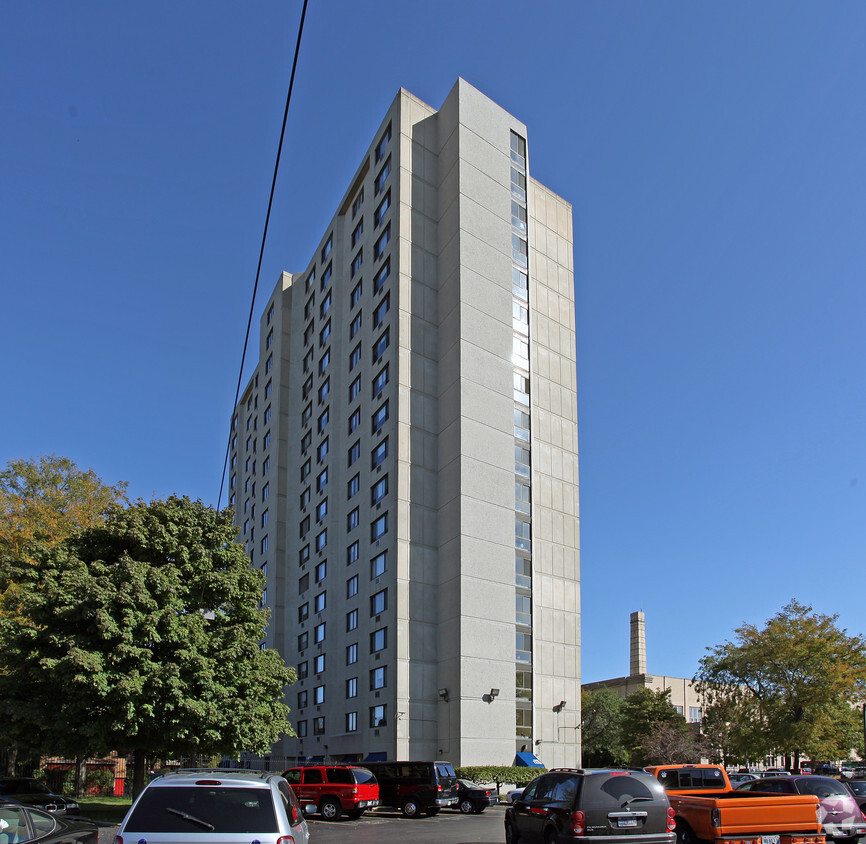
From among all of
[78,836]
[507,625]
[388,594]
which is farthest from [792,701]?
[78,836]

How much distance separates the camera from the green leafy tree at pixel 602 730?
7694cm

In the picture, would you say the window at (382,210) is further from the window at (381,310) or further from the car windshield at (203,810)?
the car windshield at (203,810)

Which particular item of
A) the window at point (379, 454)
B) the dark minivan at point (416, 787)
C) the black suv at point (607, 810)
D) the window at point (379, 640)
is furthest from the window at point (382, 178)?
the black suv at point (607, 810)

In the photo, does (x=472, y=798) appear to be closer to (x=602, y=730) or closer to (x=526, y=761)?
(x=526, y=761)

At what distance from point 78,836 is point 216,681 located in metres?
15.4

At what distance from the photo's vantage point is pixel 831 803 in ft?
59.0

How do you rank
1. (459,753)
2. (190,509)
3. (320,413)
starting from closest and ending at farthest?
(190,509) < (459,753) < (320,413)

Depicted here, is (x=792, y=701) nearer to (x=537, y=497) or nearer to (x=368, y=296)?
(x=537, y=497)

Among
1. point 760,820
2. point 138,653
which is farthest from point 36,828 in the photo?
point 138,653

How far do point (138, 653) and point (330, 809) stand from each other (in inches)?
370

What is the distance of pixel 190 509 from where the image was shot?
27891mm

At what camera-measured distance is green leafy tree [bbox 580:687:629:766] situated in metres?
76.9

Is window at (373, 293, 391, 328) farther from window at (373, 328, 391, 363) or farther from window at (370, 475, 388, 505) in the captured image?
window at (370, 475, 388, 505)

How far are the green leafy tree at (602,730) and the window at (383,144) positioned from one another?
54607mm
